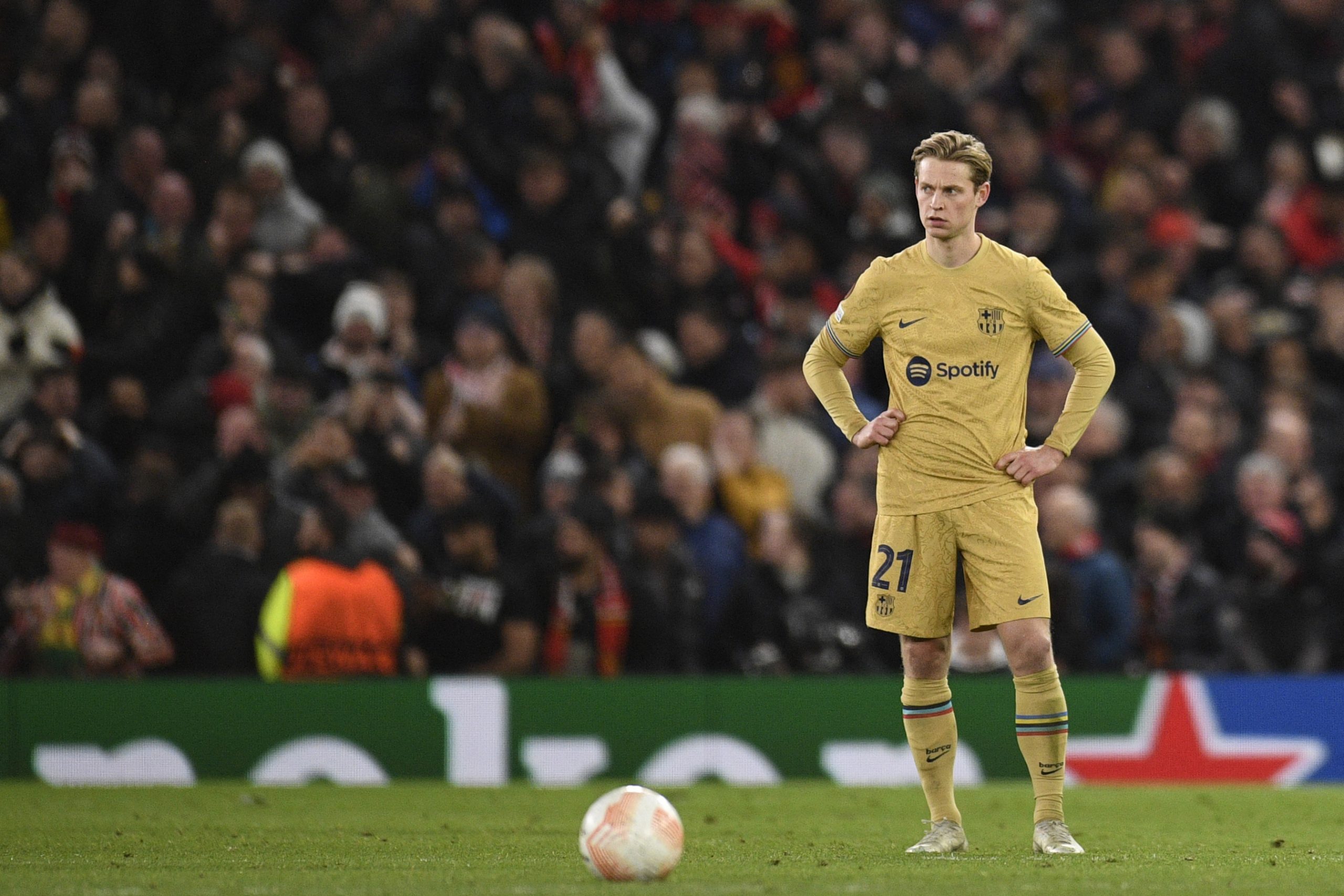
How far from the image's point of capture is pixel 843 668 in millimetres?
13375

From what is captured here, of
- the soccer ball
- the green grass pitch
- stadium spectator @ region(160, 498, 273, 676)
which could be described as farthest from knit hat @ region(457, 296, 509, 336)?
the soccer ball

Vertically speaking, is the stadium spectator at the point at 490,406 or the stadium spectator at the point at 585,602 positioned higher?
the stadium spectator at the point at 490,406

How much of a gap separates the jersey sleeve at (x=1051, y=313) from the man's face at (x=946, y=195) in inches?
12.8

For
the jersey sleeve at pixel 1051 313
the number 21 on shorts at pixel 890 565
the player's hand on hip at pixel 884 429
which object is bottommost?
the number 21 on shorts at pixel 890 565

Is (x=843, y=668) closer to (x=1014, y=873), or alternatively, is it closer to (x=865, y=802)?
(x=865, y=802)

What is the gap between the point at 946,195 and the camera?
24.7 ft

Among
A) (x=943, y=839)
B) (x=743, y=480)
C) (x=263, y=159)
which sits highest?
(x=263, y=159)

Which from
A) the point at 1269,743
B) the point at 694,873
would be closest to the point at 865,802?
the point at 1269,743

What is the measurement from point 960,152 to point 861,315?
28.6 inches

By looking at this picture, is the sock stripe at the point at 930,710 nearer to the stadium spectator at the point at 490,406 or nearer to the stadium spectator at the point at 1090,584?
the stadium spectator at the point at 1090,584

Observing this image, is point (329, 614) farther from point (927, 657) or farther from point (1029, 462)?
point (1029, 462)

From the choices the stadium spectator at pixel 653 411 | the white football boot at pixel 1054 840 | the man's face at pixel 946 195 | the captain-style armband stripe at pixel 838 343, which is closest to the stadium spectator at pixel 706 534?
the stadium spectator at pixel 653 411

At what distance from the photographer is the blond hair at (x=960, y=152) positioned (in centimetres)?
751

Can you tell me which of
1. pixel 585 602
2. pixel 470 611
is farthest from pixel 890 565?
pixel 470 611
